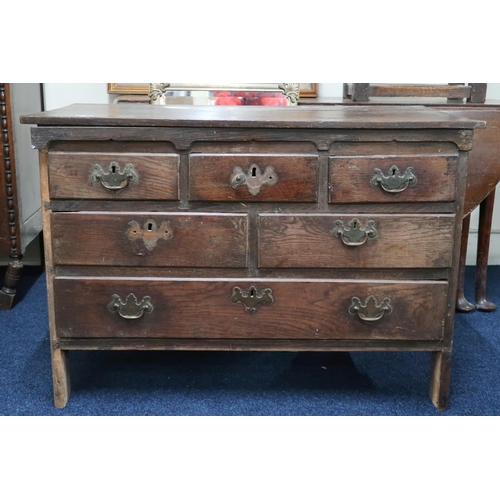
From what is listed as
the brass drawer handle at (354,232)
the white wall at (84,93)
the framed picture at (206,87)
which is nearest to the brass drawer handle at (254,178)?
the brass drawer handle at (354,232)

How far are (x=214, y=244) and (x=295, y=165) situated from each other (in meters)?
0.31

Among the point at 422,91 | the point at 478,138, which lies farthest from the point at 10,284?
the point at 478,138

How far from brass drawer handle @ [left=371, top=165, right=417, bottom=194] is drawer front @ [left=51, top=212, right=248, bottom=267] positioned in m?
0.37

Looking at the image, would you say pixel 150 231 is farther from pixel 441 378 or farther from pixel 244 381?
pixel 441 378

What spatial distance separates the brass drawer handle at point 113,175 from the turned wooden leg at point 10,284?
1161 millimetres

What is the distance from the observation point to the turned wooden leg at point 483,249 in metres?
2.76

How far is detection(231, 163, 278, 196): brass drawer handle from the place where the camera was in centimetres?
176

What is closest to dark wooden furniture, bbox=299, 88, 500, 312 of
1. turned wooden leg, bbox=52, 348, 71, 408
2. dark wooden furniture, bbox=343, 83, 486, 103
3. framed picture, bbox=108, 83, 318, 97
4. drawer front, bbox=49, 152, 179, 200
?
dark wooden furniture, bbox=343, 83, 486, 103

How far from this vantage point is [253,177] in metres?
1.76

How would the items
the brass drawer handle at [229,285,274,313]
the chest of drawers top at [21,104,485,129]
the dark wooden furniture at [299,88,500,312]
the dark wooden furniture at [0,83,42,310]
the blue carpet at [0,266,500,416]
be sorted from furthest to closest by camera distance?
the dark wooden furniture at [0,83,42,310] < the dark wooden furniture at [299,88,500,312] < the blue carpet at [0,266,500,416] < the brass drawer handle at [229,285,274,313] < the chest of drawers top at [21,104,485,129]

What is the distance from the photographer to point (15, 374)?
216 centimetres

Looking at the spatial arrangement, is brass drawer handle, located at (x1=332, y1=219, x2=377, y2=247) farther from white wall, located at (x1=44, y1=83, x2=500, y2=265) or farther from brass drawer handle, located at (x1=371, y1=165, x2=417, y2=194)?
white wall, located at (x1=44, y1=83, x2=500, y2=265)

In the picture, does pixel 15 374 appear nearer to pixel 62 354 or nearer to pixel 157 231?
pixel 62 354

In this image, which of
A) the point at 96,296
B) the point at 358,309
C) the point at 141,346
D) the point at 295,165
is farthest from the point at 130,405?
the point at 295,165
